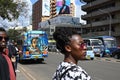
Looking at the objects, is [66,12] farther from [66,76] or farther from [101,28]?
[66,76]

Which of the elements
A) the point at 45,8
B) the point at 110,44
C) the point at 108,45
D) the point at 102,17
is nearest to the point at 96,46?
the point at 108,45

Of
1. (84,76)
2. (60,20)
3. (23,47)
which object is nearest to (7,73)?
Answer: (84,76)

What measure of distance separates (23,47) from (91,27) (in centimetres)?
7101

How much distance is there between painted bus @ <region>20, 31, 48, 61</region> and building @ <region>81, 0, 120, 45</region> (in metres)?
48.4

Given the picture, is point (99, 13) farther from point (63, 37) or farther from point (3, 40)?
point (63, 37)

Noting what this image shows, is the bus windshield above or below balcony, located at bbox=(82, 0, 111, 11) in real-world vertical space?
below

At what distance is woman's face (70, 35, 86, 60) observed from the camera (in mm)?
3661

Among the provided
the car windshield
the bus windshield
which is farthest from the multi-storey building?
the bus windshield

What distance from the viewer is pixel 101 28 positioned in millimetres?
95625

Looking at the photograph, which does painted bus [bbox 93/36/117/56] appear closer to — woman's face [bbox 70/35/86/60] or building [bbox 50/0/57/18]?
woman's face [bbox 70/35/86/60]

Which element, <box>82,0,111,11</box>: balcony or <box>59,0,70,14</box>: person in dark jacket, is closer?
<box>82,0,111,11</box>: balcony

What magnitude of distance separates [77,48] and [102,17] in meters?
91.7

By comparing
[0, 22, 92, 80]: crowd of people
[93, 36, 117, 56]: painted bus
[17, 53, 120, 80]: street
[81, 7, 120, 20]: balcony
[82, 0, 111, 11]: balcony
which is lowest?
[93, 36, 117, 56]: painted bus

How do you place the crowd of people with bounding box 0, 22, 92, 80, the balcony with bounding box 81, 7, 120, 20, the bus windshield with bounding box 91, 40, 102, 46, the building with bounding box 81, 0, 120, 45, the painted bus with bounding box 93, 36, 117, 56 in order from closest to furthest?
1. the crowd of people with bounding box 0, 22, 92, 80
2. the painted bus with bounding box 93, 36, 117, 56
3. the bus windshield with bounding box 91, 40, 102, 46
4. the balcony with bounding box 81, 7, 120, 20
5. the building with bounding box 81, 0, 120, 45
